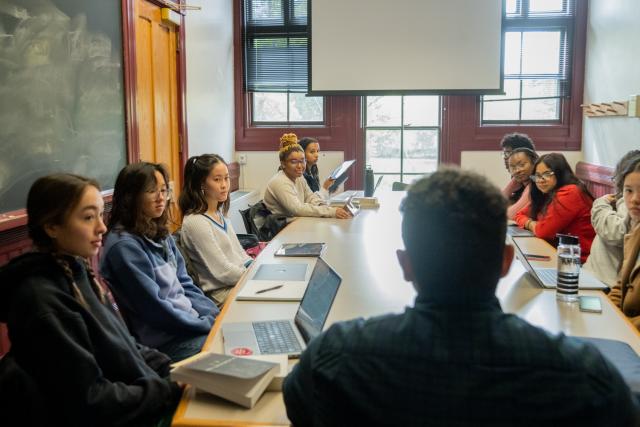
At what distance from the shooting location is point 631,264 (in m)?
2.30

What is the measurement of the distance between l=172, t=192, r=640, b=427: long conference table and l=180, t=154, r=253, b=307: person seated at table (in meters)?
0.16

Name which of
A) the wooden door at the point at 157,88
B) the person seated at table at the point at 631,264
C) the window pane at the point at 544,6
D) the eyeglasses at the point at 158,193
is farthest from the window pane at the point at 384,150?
the eyeglasses at the point at 158,193

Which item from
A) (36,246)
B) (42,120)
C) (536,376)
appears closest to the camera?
(536,376)

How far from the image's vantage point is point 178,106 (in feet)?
15.4

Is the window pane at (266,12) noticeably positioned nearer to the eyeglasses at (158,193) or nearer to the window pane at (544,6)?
the window pane at (544,6)

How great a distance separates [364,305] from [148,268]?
2.40ft

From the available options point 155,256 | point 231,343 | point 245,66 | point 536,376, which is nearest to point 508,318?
point 536,376

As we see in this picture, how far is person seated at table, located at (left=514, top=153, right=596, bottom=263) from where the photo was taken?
3.24 meters

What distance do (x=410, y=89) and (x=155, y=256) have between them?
14.1 feet

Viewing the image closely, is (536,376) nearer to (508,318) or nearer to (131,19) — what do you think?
(508,318)

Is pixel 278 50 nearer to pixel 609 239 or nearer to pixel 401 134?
pixel 401 134

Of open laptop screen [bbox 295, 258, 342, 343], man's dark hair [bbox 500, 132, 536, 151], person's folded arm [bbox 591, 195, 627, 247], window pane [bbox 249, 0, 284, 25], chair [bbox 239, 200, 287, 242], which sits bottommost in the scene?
chair [bbox 239, 200, 287, 242]

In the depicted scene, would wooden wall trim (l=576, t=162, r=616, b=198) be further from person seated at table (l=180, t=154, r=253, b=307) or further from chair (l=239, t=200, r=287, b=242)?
person seated at table (l=180, t=154, r=253, b=307)

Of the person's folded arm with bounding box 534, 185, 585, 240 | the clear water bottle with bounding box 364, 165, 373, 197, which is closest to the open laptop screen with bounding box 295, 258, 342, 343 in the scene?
the person's folded arm with bounding box 534, 185, 585, 240
